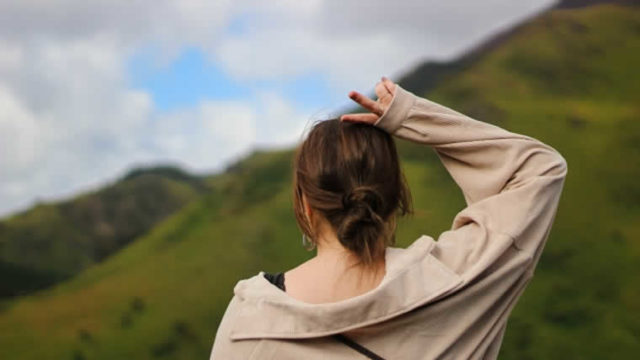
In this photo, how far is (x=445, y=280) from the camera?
1.16 metres

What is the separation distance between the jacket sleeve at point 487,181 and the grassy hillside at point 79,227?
4.25 metres

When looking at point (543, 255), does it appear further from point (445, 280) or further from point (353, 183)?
point (353, 183)

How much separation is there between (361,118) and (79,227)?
4549 millimetres

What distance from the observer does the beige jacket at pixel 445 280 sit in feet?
3.65

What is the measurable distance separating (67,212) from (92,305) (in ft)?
2.57

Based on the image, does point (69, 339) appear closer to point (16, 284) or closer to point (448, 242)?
point (16, 284)

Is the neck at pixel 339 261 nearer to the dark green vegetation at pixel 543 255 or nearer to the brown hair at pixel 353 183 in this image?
the brown hair at pixel 353 183

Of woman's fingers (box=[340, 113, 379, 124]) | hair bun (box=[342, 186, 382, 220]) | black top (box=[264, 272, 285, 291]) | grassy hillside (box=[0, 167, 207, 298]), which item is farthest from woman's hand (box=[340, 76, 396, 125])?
grassy hillside (box=[0, 167, 207, 298])

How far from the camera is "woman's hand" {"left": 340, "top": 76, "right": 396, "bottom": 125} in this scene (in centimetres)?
117

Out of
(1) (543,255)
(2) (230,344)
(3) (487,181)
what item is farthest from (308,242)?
(1) (543,255)

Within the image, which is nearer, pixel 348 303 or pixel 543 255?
Answer: pixel 348 303

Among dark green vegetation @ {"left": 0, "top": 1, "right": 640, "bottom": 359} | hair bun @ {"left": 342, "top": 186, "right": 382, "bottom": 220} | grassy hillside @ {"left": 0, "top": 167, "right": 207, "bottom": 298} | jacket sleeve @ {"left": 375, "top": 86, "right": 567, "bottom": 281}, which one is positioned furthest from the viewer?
grassy hillside @ {"left": 0, "top": 167, "right": 207, "bottom": 298}

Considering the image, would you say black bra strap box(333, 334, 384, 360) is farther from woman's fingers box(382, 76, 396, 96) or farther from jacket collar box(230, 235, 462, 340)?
woman's fingers box(382, 76, 396, 96)

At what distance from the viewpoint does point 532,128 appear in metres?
4.91
